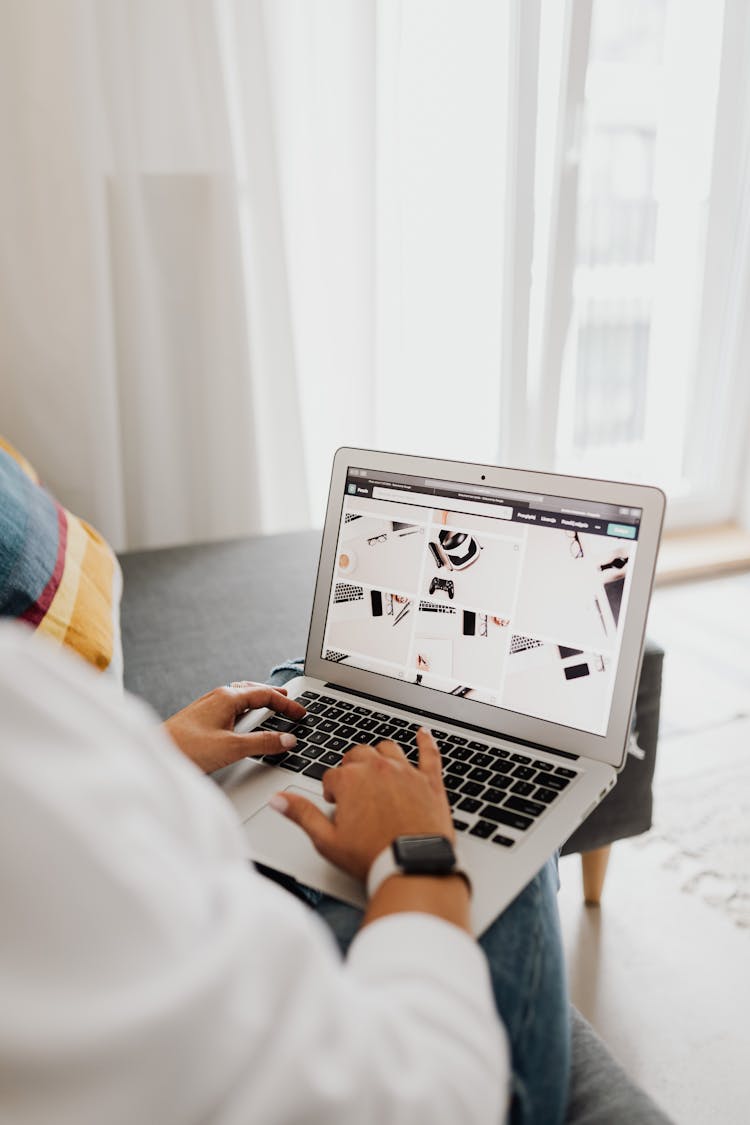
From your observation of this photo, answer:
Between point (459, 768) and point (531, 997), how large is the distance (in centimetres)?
23

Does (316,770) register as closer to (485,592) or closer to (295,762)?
(295,762)

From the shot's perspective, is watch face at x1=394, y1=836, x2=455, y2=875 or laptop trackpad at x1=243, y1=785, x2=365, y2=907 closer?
watch face at x1=394, y1=836, x2=455, y2=875

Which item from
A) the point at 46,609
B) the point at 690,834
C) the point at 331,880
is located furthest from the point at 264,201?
the point at 331,880

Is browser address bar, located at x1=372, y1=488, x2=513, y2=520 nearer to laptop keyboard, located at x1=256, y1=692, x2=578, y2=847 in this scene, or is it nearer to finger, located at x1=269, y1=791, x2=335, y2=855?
laptop keyboard, located at x1=256, y1=692, x2=578, y2=847

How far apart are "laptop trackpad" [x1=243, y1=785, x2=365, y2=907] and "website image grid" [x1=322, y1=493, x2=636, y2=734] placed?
0.71 ft

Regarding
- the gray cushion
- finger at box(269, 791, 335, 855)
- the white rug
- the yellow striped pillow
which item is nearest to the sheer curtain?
the gray cushion

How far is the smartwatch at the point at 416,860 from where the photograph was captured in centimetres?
60

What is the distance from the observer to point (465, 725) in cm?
93

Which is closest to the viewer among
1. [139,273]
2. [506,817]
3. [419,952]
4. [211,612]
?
[419,952]

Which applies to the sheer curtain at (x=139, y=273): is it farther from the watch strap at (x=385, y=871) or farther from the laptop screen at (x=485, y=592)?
the watch strap at (x=385, y=871)

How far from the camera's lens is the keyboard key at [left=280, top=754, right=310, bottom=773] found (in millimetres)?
871

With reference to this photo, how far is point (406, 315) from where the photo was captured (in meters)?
2.44

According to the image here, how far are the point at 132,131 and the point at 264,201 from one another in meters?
0.32

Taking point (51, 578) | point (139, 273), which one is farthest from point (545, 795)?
point (139, 273)
